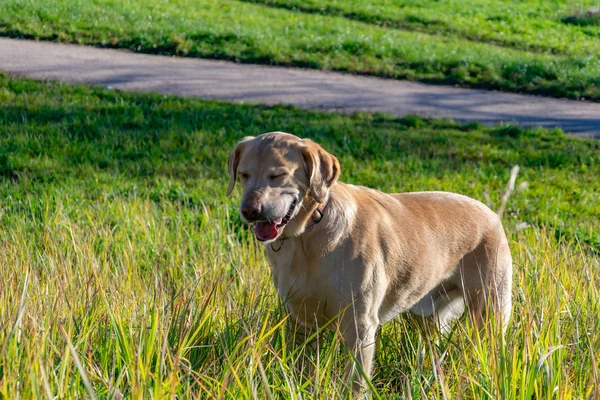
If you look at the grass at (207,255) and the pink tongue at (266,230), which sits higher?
the pink tongue at (266,230)

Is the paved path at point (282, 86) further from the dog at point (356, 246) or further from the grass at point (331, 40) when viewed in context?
the dog at point (356, 246)

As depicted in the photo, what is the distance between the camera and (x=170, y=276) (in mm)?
4531

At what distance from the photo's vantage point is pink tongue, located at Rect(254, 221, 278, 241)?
3285 mm

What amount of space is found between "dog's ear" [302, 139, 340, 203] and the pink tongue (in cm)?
25

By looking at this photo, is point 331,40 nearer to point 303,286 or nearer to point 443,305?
point 443,305

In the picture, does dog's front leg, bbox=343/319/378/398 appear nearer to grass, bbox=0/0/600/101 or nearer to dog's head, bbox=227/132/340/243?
dog's head, bbox=227/132/340/243

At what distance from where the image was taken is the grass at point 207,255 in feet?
9.42

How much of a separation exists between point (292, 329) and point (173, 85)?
7893mm

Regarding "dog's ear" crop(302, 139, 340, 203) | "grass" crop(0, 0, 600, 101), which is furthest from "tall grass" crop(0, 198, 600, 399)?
"grass" crop(0, 0, 600, 101)

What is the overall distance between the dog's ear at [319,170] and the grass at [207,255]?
0.60 m

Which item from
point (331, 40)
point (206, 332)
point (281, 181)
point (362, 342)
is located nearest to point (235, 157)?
point (281, 181)

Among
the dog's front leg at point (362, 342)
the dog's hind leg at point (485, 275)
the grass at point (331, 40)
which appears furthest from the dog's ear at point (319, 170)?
the grass at point (331, 40)

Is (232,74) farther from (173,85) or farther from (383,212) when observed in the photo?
(383,212)

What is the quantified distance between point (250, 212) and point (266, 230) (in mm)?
141
